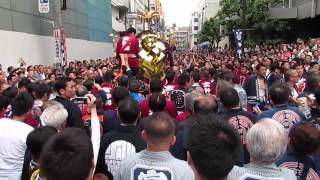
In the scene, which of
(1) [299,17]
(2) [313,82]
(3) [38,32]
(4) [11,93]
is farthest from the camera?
(1) [299,17]

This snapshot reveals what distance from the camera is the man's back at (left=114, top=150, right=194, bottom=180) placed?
3199 mm

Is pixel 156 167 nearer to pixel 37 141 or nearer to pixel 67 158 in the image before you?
pixel 37 141

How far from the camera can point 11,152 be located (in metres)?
4.32

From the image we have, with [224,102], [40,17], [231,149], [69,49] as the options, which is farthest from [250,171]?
[69,49]

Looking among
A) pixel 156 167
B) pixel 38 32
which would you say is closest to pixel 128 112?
pixel 156 167

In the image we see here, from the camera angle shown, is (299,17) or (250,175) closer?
(250,175)

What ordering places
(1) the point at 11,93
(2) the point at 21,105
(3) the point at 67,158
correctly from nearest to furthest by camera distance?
1. (3) the point at 67,158
2. (2) the point at 21,105
3. (1) the point at 11,93

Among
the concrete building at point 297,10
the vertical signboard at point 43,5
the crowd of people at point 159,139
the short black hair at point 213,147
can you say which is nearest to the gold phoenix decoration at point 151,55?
the crowd of people at point 159,139

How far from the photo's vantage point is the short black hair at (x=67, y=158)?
2.16m

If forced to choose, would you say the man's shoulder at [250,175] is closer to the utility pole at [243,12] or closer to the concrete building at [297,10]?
the concrete building at [297,10]

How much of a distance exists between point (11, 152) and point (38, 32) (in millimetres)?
16084

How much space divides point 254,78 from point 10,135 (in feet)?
17.7

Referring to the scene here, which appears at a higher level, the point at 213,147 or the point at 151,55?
the point at 151,55

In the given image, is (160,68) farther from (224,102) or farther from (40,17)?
(40,17)
